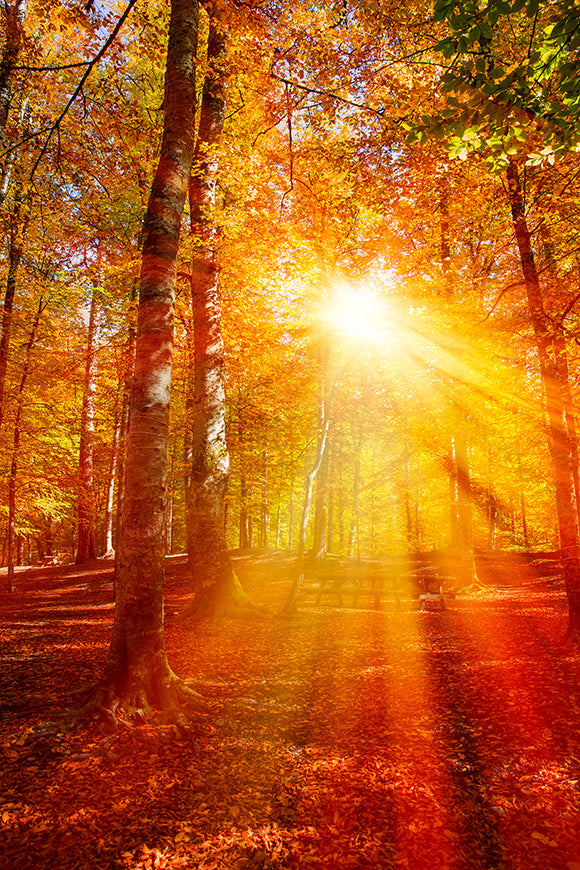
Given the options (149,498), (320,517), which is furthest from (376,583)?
(149,498)

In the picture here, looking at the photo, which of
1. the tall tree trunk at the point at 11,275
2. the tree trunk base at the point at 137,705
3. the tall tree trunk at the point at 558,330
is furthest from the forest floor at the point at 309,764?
the tall tree trunk at the point at 11,275

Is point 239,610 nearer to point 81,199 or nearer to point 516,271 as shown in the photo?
point 81,199

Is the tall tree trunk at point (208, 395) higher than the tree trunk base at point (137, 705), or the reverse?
the tall tree trunk at point (208, 395)

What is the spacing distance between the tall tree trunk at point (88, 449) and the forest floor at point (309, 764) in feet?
29.4

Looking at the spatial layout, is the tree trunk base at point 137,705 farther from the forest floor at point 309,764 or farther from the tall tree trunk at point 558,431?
the tall tree trunk at point 558,431

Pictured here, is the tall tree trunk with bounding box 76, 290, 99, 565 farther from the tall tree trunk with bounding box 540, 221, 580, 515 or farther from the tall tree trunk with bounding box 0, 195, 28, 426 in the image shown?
the tall tree trunk with bounding box 540, 221, 580, 515

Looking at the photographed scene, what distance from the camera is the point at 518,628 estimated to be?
856cm

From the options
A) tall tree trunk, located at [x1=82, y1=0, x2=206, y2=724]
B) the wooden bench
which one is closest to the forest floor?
tall tree trunk, located at [x1=82, y1=0, x2=206, y2=724]

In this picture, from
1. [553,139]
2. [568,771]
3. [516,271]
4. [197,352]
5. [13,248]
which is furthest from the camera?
[516,271]

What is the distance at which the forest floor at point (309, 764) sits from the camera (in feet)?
9.22

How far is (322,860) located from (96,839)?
1.50 metres

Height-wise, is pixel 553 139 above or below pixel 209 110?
below

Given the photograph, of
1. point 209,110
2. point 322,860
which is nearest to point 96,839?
point 322,860

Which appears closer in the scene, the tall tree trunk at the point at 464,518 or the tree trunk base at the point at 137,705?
the tree trunk base at the point at 137,705
